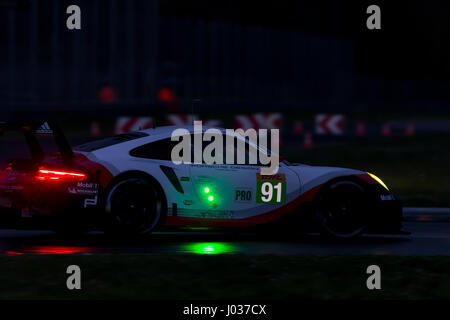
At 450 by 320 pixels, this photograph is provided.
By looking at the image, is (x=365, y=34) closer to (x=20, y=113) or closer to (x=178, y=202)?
(x=20, y=113)

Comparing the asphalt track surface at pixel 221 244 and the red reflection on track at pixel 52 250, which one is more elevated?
the red reflection on track at pixel 52 250

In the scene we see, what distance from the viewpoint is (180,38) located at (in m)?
48.7

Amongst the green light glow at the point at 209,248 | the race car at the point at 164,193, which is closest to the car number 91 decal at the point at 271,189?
the race car at the point at 164,193

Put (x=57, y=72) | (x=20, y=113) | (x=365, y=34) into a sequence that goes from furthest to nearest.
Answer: (x=365, y=34), (x=57, y=72), (x=20, y=113)

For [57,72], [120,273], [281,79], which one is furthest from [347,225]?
[281,79]

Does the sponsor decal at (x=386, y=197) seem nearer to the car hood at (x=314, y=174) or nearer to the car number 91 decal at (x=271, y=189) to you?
the car hood at (x=314, y=174)

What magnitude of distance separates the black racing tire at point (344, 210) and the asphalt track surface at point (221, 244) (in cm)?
16

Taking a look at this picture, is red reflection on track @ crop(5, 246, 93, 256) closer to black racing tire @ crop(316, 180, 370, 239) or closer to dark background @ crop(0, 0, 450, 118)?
black racing tire @ crop(316, 180, 370, 239)

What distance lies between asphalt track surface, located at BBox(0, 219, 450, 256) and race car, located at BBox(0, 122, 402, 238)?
0.21 m

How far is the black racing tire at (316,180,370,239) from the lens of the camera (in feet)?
38.5

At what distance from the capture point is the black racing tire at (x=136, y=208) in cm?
1125

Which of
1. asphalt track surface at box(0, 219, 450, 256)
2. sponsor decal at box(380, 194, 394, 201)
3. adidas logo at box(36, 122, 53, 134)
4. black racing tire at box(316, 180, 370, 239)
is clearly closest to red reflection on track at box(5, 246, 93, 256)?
asphalt track surface at box(0, 219, 450, 256)

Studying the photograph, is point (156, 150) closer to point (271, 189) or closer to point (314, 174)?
point (271, 189)

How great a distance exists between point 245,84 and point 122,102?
467 inches
